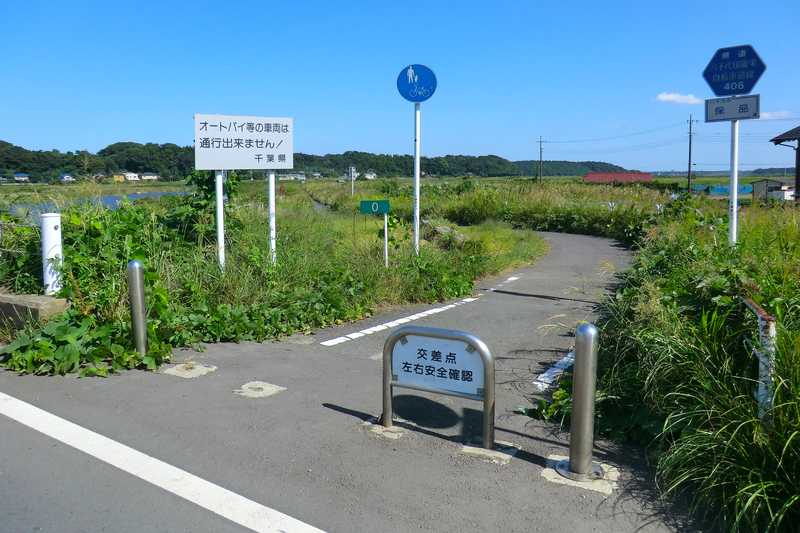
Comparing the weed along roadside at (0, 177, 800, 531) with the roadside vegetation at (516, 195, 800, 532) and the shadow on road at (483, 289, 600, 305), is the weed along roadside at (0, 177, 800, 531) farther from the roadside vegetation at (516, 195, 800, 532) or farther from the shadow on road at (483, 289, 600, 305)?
the shadow on road at (483, 289, 600, 305)

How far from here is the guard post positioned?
167 inches

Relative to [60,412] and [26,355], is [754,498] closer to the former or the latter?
[60,412]

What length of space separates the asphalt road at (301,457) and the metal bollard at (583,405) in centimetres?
18

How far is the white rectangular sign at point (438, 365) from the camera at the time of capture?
430 centimetres

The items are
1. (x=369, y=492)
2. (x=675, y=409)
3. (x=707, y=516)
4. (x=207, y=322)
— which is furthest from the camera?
(x=207, y=322)

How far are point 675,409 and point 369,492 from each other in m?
2.04

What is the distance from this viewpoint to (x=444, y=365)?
14.4 ft

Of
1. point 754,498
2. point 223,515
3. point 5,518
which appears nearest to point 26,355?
point 5,518

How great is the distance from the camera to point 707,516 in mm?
3527

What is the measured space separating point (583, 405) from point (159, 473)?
8.32 feet

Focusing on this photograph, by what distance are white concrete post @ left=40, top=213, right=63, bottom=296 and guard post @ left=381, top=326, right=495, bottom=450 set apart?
4.43 metres

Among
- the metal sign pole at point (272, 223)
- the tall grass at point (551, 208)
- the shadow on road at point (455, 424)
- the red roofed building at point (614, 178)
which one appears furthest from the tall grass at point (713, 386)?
the red roofed building at point (614, 178)

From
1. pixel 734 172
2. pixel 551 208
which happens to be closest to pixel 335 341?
pixel 734 172

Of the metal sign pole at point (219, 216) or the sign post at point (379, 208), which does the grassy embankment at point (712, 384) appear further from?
the metal sign pole at point (219, 216)
